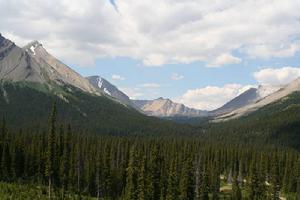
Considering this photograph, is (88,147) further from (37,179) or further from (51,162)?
(51,162)

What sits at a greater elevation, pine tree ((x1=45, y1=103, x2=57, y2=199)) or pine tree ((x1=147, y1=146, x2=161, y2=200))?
pine tree ((x1=45, y1=103, x2=57, y2=199))

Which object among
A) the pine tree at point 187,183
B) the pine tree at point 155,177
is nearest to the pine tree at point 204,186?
the pine tree at point 187,183

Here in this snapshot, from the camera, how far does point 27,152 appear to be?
486 ft

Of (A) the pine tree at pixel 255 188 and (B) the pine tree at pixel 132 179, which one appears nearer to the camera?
(B) the pine tree at pixel 132 179

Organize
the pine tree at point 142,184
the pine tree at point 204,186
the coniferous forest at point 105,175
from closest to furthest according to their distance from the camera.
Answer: the pine tree at point 142,184, the coniferous forest at point 105,175, the pine tree at point 204,186

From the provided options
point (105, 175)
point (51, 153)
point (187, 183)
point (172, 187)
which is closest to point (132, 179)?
point (172, 187)

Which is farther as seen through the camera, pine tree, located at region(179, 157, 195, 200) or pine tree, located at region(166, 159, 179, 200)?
pine tree, located at region(179, 157, 195, 200)

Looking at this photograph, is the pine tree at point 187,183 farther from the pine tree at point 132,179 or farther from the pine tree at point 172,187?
the pine tree at point 132,179

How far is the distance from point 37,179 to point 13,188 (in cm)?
3462

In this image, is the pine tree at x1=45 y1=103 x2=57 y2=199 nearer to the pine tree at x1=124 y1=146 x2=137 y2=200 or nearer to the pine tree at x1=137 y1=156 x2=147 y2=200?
the pine tree at x1=124 y1=146 x2=137 y2=200

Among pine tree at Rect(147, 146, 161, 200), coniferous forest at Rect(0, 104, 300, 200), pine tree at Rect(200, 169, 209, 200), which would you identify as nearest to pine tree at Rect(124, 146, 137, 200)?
coniferous forest at Rect(0, 104, 300, 200)

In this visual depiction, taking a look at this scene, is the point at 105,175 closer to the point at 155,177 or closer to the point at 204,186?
the point at 155,177

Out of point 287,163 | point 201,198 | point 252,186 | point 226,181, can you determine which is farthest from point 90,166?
point 287,163

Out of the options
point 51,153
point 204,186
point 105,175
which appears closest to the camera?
point 51,153
